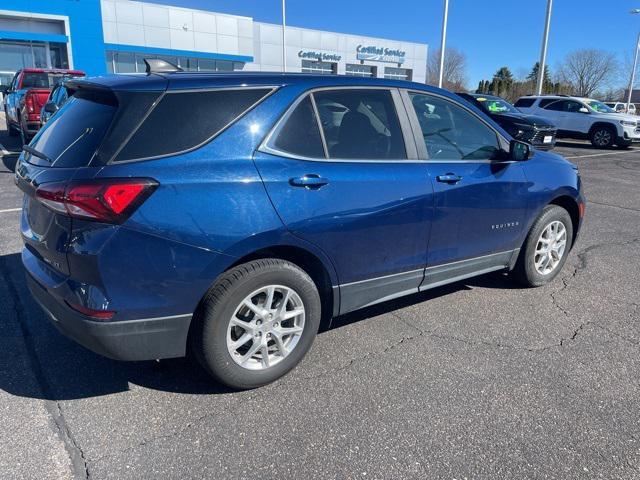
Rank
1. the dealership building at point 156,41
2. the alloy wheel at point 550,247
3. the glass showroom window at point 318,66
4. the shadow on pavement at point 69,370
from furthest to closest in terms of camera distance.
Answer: the glass showroom window at point 318,66 < the dealership building at point 156,41 < the alloy wheel at point 550,247 < the shadow on pavement at point 69,370

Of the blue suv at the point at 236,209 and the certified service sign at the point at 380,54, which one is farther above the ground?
the certified service sign at the point at 380,54

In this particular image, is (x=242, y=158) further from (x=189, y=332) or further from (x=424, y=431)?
(x=424, y=431)

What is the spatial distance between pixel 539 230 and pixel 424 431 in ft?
8.23

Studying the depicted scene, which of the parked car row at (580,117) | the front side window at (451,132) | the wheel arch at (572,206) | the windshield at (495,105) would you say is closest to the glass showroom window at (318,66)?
the parked car row at (580,117)

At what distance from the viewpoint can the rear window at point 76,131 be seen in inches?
102

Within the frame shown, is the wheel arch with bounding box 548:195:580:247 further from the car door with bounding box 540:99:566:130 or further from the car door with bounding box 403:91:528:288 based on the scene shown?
the car door with bounding box 540:99:566:130

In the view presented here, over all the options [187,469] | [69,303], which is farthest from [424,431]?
[69,303]

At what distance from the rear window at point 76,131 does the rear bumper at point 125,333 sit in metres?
0.72

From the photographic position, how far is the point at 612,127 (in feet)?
61.1

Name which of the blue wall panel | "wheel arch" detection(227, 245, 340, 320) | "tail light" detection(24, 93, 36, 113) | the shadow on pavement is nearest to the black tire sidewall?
"tail light" detection(24, 93, 36, 113)

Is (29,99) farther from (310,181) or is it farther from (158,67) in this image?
(310,181)

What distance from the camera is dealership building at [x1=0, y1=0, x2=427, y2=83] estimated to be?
29.3 meters

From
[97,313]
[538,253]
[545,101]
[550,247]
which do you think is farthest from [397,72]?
[97,313]

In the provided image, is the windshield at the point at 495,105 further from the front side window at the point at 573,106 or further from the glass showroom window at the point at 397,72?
the glass showroom window at the point at 397,72
